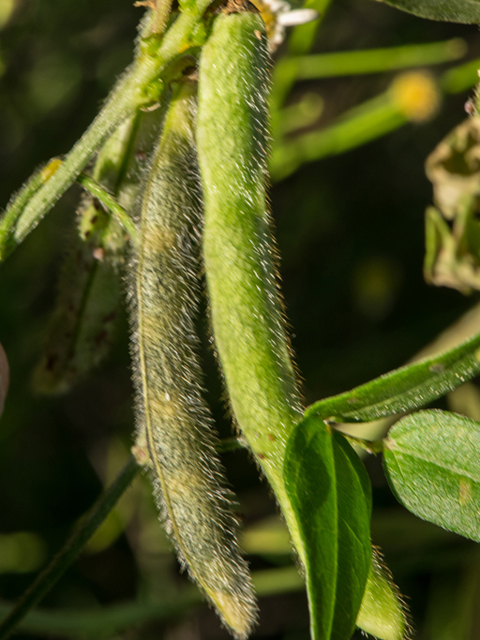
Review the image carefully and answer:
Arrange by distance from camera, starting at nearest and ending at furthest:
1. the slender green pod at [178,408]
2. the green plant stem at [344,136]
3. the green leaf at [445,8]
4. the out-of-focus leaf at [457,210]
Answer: the slender green pod at [178,408], the green leaf at [445,8], the out-of-focus leaf at [457,210], the green plant stem at [344,136]

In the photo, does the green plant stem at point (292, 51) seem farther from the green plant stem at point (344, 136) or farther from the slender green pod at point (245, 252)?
the slender green pod at point (245, 252)

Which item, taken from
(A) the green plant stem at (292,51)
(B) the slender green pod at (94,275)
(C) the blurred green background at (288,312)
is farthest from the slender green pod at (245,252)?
(C) the blurred green background at (288,312)

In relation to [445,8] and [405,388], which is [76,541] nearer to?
[405,388]

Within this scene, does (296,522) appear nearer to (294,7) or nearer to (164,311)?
(164,311)

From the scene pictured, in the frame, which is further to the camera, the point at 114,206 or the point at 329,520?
the point at 114,206

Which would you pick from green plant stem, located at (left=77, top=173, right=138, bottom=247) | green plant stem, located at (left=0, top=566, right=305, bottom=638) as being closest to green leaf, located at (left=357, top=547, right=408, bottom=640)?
green plant stem, located at (left=77, top=173, right=138, bottom=247)

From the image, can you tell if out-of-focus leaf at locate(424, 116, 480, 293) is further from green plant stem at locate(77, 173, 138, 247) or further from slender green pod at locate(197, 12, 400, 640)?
green plant stem at locate(77, 173, 138, 247)

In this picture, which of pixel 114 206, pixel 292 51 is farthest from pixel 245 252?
pixel 292 51
